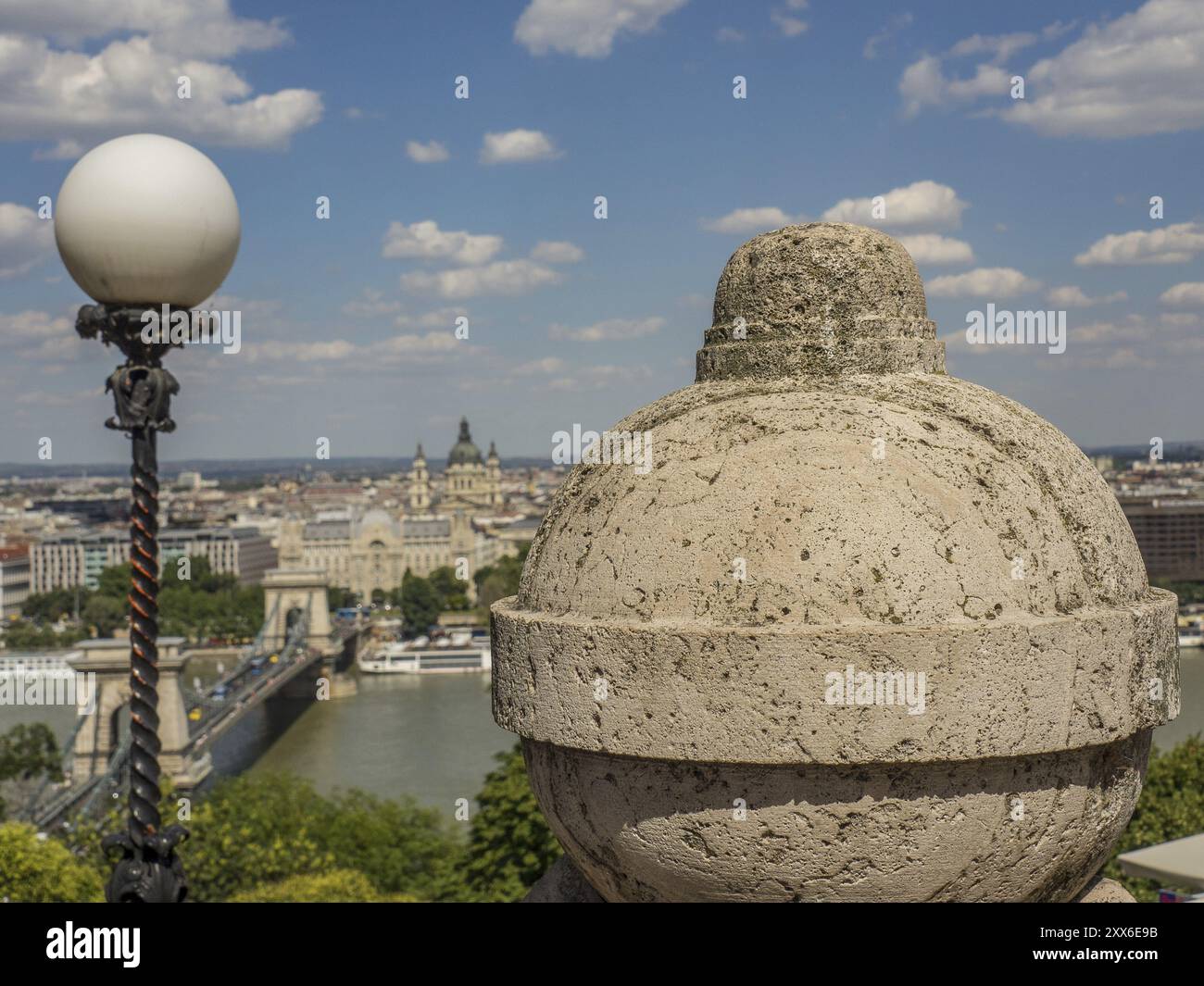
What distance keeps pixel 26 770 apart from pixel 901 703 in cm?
4002

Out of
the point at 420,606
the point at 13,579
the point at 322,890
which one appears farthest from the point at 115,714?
the point at 13,579

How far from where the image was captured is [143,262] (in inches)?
166

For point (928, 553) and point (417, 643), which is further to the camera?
point (417, 643)

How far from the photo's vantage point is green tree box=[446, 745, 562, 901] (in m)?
16.4

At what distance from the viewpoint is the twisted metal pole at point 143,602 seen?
3.92 meters

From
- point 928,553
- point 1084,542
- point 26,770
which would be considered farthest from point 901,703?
point 26,770

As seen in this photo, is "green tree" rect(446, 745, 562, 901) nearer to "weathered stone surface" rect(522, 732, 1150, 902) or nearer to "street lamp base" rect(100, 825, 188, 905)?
"street lamp base" rect(100, 825, 188, 905)

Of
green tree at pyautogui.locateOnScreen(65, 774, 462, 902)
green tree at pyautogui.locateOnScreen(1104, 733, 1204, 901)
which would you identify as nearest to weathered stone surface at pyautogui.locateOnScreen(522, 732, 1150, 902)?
green tree at pyautogui.locateOnScreen(1104, 733, 1204, 901)

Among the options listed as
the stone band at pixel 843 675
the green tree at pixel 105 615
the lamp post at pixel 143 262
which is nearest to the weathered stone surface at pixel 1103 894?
the stone band at pixel 843 675

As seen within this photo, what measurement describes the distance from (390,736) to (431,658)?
71.5 ft

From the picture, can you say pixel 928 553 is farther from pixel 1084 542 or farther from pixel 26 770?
pixel 26 770

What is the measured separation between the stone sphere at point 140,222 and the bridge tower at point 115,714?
1213 inches
